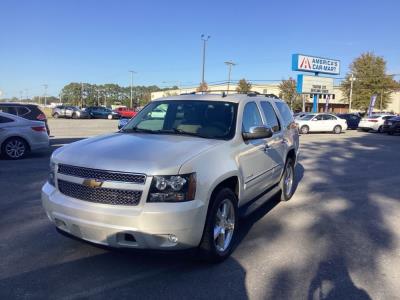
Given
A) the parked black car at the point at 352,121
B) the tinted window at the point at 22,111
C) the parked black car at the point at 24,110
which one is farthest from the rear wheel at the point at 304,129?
the tinted window at the point at 22,111

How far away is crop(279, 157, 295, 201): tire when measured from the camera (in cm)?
686

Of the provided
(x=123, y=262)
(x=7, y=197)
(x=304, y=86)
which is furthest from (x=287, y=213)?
(x=304, y=86)

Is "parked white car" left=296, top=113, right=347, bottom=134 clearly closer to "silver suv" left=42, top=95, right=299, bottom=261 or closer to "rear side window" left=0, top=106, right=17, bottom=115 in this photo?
"rear side window" left=0, top=106, right=17, bottom=115

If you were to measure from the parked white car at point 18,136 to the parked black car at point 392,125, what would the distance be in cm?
2635

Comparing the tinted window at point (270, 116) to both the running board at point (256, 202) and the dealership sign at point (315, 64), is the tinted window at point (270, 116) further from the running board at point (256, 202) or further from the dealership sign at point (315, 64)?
the dealership sign at point (315, 64)

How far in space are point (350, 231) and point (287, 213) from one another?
109 centimetres

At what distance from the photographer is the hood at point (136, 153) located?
3.60 m

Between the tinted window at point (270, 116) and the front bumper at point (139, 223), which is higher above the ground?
the tinted window at point (270, 116)

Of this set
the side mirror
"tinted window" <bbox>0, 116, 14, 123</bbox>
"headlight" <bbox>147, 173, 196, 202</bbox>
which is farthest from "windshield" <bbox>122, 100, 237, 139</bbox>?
"tinted window" <bbox>0, 116, 14, 123</bbox>

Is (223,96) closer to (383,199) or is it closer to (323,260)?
(323,260)

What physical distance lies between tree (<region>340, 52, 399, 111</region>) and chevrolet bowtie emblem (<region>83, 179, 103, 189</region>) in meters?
65.5

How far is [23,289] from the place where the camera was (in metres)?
3.59

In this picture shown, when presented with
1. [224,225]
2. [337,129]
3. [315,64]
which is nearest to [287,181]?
[224,225]

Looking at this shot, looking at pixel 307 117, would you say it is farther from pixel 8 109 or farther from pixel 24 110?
pixel 8 109
